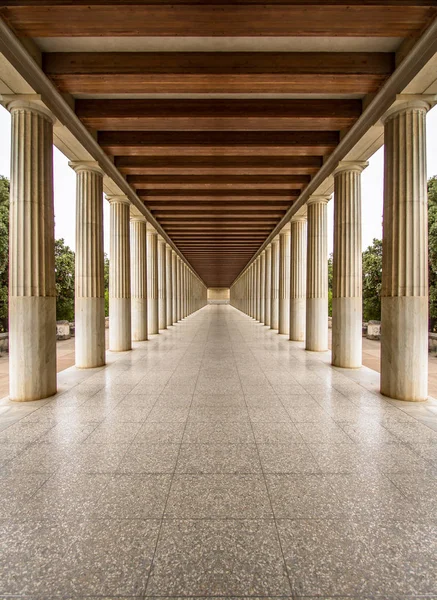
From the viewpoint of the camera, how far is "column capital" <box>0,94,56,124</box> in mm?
7746

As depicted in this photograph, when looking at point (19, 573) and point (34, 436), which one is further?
point (34, 436)

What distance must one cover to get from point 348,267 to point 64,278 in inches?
969

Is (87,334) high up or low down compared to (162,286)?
down

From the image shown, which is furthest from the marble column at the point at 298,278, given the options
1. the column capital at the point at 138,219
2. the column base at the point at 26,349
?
the column base at the point at 26,349

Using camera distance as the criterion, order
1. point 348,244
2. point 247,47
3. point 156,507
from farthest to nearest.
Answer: point 348,244, point 247,47, point 156,507

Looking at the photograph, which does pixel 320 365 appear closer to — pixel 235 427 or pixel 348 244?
pixel 348 244

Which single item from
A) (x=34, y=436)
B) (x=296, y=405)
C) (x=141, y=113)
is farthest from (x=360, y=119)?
(x=34, y=436)

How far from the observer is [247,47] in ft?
24.3

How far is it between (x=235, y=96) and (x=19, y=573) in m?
9.97

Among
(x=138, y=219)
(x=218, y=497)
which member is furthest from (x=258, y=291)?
(x=218, y=497)

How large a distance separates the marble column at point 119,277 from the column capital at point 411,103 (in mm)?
11158

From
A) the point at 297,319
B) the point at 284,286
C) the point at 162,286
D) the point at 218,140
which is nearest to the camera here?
the point at 218,140

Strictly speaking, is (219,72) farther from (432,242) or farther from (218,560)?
(432,242)

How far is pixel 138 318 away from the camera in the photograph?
65.6 feet
